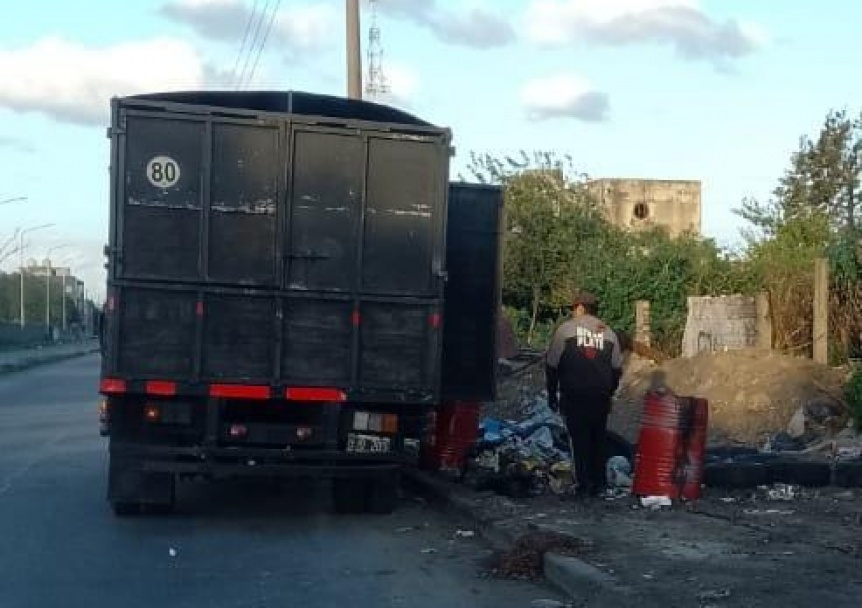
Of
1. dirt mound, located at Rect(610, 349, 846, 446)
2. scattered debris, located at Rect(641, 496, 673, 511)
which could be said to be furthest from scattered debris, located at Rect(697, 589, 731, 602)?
dirt mound, located at Rect(610, 349, 846, 446)

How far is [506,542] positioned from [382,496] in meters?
2.32

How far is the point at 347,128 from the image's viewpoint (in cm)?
1192

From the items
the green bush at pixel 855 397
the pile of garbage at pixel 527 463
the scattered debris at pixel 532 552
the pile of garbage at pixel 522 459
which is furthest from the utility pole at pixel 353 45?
the scattered debris at pixel 532 552

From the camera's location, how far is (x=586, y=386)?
1258cm

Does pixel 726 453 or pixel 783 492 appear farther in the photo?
pixel 726 453

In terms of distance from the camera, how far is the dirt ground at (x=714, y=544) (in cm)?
827

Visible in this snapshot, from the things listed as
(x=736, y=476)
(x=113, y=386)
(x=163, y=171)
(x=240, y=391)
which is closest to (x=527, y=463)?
(x=736, y=476)

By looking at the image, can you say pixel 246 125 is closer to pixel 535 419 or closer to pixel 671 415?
pixel 671 415

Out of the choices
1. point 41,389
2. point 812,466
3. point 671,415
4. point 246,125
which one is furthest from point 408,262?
point 41,389

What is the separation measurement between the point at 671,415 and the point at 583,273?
64.7 ft

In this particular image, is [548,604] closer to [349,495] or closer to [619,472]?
[349,495]

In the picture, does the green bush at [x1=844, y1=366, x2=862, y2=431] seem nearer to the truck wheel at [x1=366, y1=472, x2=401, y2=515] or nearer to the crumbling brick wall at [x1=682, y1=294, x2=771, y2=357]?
the crumbling brick wall at [x1=682, y1=294, x2=771, y2=357]

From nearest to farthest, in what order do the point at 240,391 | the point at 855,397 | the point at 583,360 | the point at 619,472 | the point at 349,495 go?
the point at 240,391 < the point at 583,360 < the point at 349,495 < the point at 619,472 < the point at 855,397

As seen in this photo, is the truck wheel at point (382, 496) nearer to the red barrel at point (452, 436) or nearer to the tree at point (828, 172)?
the red barrel at point (452, 436)
